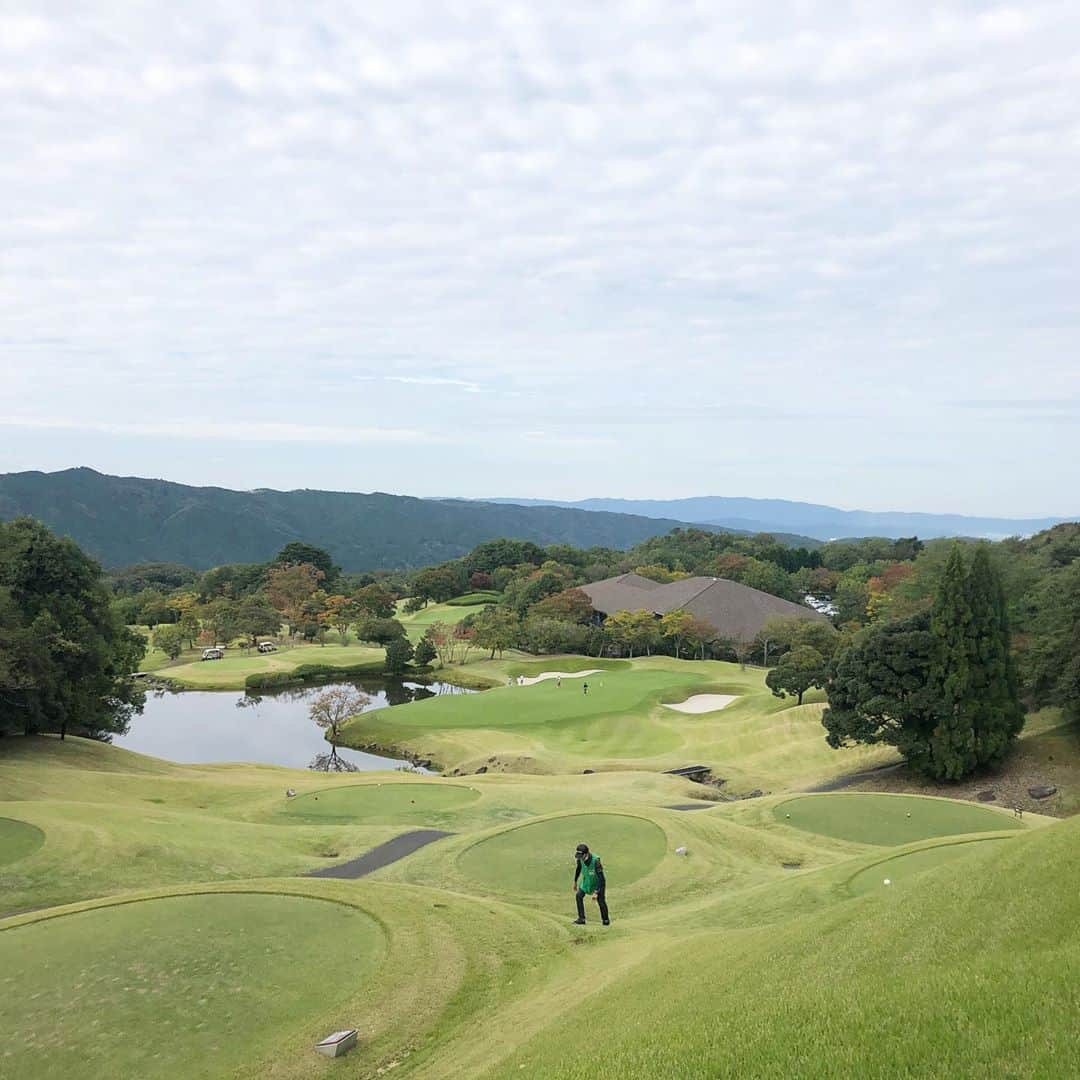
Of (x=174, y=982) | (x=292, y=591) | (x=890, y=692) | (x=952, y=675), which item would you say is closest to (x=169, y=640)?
(x=292, y=591)

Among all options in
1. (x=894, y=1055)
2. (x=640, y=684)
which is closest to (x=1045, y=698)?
(x=640, y=684)

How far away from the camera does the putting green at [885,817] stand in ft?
67.7

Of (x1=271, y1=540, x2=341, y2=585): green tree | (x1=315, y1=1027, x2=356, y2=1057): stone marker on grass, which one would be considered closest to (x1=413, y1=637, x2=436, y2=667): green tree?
(x1=271, y1=540, x2=341, y2=585): green tree

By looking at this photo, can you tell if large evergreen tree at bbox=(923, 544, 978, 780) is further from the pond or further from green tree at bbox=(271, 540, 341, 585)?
green tree at bbox=(271, 540, 341, 585)

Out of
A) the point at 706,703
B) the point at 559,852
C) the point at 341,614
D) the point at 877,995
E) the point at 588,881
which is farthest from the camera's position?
the point at 341,614

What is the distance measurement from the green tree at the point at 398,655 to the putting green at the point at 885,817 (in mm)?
48114

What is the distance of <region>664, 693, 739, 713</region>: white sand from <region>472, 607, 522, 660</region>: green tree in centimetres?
2406

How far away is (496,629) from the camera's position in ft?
236

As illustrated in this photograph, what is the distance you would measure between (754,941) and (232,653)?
3168 inches

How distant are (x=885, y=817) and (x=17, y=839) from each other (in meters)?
21.4

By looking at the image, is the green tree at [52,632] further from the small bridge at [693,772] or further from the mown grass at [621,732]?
the small bridge at [693,772]

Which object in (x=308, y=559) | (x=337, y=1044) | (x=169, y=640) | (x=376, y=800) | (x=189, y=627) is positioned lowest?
(x=169, y=640)

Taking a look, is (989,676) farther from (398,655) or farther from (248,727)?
(398,655)

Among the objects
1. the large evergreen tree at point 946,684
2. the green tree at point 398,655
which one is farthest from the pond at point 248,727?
the large evergreen tree at point 946,684
